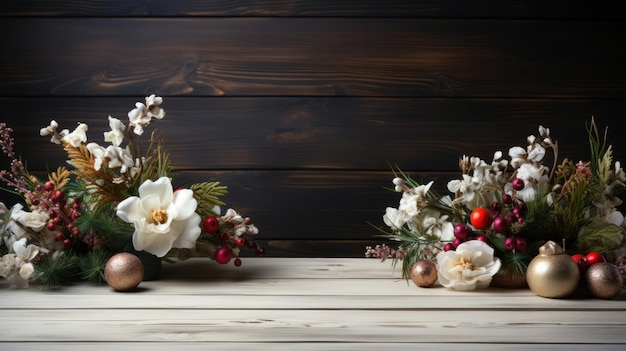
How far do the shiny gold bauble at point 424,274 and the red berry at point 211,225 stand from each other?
1.09 feet

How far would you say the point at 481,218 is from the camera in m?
1.08

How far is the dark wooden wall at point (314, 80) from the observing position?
149 cm

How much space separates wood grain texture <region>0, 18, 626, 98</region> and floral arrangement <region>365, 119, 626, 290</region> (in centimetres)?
40

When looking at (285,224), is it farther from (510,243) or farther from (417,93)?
(510,243)

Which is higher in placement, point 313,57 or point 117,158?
point 313,57

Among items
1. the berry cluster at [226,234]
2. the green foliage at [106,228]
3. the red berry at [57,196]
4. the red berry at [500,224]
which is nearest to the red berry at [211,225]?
the berry cluster at [226,234]

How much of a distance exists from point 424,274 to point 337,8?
0.69 m

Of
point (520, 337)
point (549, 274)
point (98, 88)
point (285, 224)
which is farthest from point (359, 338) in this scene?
point (98, 88)

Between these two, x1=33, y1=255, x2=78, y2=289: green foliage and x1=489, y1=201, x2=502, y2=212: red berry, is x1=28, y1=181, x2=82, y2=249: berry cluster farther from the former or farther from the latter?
x1=489, y1=201, x2=502, y2=212: red berry

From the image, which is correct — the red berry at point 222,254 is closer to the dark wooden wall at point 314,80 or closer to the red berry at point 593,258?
the dark wooden wall at point 314,80

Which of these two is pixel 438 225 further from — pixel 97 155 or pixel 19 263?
pixel 19 263

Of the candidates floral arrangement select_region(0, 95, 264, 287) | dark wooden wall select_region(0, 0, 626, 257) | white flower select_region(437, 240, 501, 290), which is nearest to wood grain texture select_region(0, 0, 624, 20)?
dark wooden wall select_region(0, 0, 626, 257)

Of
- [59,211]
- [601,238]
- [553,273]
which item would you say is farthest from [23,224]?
[601,238]

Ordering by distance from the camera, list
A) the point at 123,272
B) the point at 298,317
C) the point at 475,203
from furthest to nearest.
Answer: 1. the point at 475,203
2. the point at 123,272
3. the point at 298,317
